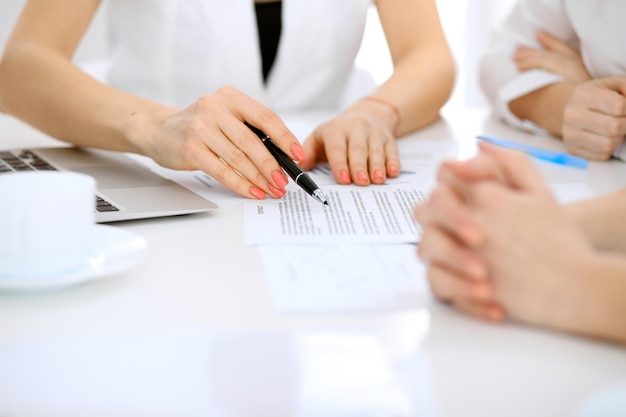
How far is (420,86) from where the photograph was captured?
137 cm

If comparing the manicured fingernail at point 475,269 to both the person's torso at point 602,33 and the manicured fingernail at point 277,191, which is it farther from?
the person's torso at point 602,33

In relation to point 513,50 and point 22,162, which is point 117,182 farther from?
point 513,50

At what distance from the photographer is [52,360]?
Answer: 0.58 m

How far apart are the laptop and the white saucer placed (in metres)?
0.11

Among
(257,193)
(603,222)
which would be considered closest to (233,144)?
(257,193)

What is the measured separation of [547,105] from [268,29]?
0.58m

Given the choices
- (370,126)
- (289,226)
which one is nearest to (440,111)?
(370,126)

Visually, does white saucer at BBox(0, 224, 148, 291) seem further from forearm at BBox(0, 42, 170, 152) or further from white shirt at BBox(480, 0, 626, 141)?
white shirt at BBox(480, 0, 626, 141)

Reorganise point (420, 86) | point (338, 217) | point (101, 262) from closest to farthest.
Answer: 1. point (101, 262)
2. point (338, 217)
3. point (420, 86)

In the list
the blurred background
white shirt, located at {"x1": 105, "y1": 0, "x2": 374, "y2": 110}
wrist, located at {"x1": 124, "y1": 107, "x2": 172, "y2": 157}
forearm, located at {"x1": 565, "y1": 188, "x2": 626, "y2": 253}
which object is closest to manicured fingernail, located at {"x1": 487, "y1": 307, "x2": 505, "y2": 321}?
forearm, located at {"x1": 565, "y1": 188, "x2": 626, "y2": 253}

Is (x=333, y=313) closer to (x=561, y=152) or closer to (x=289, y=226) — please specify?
(x=289, y=226)

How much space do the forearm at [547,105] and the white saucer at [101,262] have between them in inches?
30.6

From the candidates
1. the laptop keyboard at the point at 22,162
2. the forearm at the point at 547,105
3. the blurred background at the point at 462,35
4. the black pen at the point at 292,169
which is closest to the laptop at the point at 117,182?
the laptop keyboard at the point at 22,162

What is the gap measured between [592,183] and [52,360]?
2.42 ft
